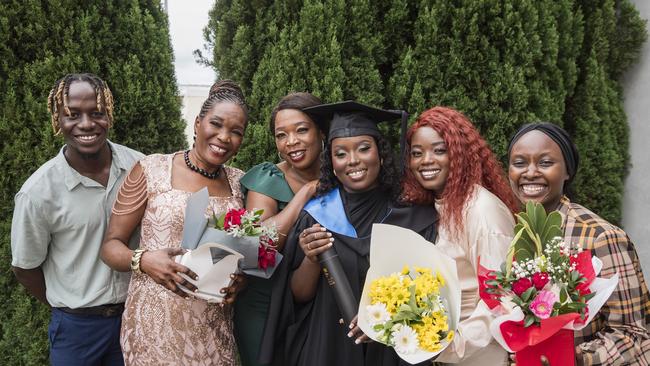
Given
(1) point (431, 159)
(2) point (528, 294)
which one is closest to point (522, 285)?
(2) point (528, 294)

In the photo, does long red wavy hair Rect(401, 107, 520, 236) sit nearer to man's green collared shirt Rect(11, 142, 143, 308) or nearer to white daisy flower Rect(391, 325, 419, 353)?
white daisy flower Rect(391, 325, 419, 353)

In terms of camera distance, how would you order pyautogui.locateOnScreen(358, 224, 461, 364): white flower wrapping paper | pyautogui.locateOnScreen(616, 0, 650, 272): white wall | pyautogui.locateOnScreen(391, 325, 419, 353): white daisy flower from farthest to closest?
1. pyautogui.locateOnScreen(616, 0, 650, 272): white wall
2. pyautogui.locateOnScreen(358, 224, 461, 364): white flower wrapping paper
3. pyautogui.locateOnScreen(391, 325, 419, 353): white daisy flower

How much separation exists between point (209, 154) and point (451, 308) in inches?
60.9

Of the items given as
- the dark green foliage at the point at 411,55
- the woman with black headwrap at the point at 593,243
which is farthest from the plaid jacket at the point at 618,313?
the dark green foliage at the point at 411,55

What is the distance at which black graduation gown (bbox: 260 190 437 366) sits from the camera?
9.83ft

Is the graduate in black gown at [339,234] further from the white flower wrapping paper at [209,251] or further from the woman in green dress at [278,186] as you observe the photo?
the white flower wrapping paper at [209,251]

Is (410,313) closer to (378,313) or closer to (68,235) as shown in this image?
(378,313)

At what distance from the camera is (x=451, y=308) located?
245cm

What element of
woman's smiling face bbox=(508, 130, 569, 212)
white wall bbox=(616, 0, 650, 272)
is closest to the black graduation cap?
woman's smiling face bbox=(508, 130, 569, 212)

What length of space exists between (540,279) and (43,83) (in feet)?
13.1

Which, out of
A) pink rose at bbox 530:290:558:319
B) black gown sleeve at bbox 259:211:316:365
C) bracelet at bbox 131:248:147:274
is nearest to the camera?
pink rose at bbox 530:290:558:319

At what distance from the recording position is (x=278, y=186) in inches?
135

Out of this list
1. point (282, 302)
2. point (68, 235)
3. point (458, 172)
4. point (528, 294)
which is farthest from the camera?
point (68, 235)

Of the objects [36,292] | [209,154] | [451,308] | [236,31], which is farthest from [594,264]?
[236,31]
